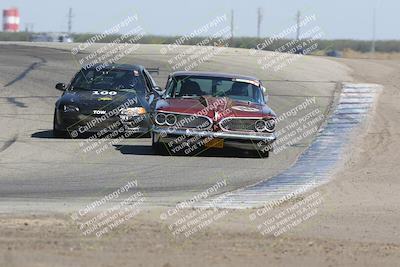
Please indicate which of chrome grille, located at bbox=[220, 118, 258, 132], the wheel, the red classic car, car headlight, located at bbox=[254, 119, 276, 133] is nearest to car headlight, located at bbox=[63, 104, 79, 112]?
the wheel

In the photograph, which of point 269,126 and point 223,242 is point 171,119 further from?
point 223,242

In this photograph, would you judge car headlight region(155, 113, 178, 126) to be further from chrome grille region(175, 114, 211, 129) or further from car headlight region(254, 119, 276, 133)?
car headlight region(254, 119, 276, 133)

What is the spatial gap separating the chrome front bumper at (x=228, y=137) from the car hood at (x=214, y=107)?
0.32m

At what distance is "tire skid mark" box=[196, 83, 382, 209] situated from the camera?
35.0ft

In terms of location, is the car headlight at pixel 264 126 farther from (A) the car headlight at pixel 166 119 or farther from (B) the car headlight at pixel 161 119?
(B) the car headlight at pixel 161 119

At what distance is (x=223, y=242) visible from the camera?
790cm

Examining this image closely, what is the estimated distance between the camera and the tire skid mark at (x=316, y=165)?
35.0 feet

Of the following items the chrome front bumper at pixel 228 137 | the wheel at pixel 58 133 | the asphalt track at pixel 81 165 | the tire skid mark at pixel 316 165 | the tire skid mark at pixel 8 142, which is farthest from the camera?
the wheel at pixel 58 133

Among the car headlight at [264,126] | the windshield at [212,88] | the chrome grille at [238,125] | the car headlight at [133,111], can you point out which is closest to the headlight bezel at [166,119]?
the chrome grille at [238,125]

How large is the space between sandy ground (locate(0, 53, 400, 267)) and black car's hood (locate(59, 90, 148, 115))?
6.91 metres

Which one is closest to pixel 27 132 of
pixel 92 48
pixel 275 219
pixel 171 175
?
pixel 171 175

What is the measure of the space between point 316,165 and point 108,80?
5.28m

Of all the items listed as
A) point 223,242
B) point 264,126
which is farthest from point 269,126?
point 223,242

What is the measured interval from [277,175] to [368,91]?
16.2 metres
